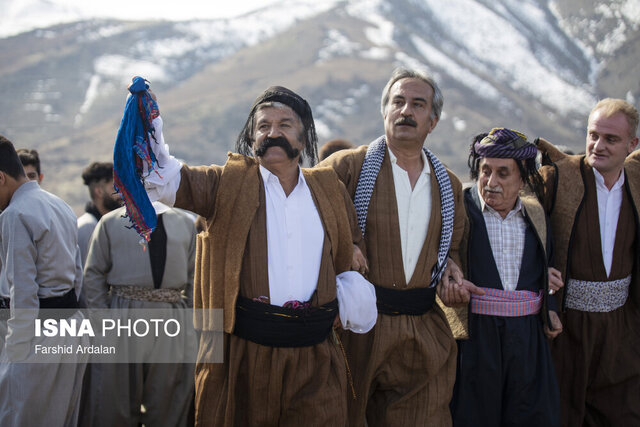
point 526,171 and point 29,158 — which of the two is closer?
point 526,171

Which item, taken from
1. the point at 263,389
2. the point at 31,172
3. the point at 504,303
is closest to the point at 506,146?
the point at 504,303

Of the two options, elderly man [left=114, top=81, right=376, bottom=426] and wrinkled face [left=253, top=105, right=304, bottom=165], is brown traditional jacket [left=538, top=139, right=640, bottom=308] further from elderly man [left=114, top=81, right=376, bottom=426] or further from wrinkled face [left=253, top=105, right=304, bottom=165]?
wrinkled face [left=253, top=105, right=304, bottom=165]

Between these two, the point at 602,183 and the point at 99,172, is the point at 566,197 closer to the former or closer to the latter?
the point at 602,183

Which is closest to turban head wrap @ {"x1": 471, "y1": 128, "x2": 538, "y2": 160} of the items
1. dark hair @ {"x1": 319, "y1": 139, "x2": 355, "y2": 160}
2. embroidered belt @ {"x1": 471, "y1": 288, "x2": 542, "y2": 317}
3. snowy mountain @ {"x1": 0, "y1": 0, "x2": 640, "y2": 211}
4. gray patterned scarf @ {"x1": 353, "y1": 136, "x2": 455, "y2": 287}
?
gray patterned scarf @ {"x1": 353, "y1": 136, "x2": 455, "y2": 287}

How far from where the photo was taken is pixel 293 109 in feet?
9.96

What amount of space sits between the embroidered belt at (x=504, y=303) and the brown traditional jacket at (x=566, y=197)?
1.27 feet

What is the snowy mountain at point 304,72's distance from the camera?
121ft

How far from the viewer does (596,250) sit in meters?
3.79

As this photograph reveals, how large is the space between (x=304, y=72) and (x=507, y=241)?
42027mm

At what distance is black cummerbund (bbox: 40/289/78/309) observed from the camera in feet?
11.5

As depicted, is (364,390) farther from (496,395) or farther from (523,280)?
(523,280)

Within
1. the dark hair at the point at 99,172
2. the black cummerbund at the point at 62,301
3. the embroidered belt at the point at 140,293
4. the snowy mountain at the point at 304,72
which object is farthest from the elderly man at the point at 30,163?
the snowy mountain at the point at 304,72

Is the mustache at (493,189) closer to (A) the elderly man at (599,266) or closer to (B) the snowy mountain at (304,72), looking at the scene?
(A) the elderly man at (599,266)

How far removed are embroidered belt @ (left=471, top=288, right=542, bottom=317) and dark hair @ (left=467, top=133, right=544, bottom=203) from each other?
2.15ft
